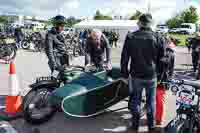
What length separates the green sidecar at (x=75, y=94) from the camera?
5.25 m

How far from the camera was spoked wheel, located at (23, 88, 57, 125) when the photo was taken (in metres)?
5.75

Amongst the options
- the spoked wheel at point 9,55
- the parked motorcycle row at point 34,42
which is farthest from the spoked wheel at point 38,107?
the parked motorcycle row at point 34,42

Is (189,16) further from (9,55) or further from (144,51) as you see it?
(144,51)

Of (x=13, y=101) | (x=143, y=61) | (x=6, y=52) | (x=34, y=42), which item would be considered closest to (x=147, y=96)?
(x=143, y=61)

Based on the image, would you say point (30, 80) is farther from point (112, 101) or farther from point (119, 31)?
point (119, 31)

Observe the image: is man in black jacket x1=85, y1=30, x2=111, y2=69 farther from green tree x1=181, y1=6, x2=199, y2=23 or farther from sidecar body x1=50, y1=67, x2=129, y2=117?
green tree x1=181, y1=6, x2=199, y2=23

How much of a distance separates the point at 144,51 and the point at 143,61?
0.15m

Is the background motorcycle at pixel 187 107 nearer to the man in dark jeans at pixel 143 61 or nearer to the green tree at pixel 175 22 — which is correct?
the man in dark jeans at pixel 143 61

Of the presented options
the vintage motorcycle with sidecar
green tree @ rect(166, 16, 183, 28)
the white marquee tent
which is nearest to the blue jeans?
the vintage motorcycle with sidecar

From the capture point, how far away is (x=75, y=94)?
5223mm

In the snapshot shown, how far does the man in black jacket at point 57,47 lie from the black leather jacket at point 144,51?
1681 mm

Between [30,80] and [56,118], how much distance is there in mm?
4407

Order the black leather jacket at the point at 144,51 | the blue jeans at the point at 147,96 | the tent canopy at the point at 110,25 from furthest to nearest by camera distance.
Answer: the tent canopy at the point at 110,25 → the blue jeans at the point at 147,96 → the black leather jacket at the point at 144,51

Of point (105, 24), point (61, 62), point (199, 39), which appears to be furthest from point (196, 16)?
point (61, 62)
